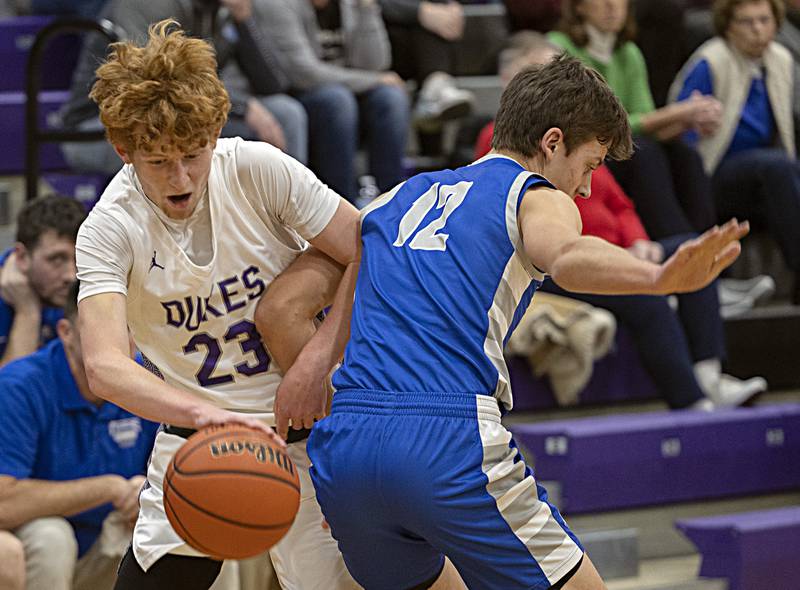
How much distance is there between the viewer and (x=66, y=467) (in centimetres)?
391

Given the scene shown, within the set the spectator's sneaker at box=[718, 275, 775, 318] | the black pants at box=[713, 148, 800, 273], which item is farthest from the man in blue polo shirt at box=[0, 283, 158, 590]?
the black pants at box=[713, 148, 800, 273]

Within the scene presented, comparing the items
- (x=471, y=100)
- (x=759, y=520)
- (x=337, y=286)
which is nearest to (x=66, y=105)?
(x=471, y=100)

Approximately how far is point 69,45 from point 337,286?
12.0 feet

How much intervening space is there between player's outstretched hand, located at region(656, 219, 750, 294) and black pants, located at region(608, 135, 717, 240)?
3244 mm

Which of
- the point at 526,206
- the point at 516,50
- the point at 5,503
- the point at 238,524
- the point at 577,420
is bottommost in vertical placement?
the point at 577,420

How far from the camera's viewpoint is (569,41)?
5703mm

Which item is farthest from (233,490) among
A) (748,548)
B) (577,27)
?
(577,27)

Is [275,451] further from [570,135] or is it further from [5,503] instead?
[5,503]

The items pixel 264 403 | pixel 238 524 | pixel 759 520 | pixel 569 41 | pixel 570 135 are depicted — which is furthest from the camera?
pixel 569 41

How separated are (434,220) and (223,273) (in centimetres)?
49

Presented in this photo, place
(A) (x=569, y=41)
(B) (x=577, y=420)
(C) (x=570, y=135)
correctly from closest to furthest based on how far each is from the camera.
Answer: (C) (x=570, y=135) < (B) (x=577, y=420) < (A) (x=569, y=41)

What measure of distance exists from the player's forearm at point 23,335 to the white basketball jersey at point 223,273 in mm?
1624

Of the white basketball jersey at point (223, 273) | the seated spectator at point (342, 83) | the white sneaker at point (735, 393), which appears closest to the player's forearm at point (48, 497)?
the white basketball jersey at point (223, 273)

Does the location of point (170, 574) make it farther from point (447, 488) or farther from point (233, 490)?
point (447, 488)
